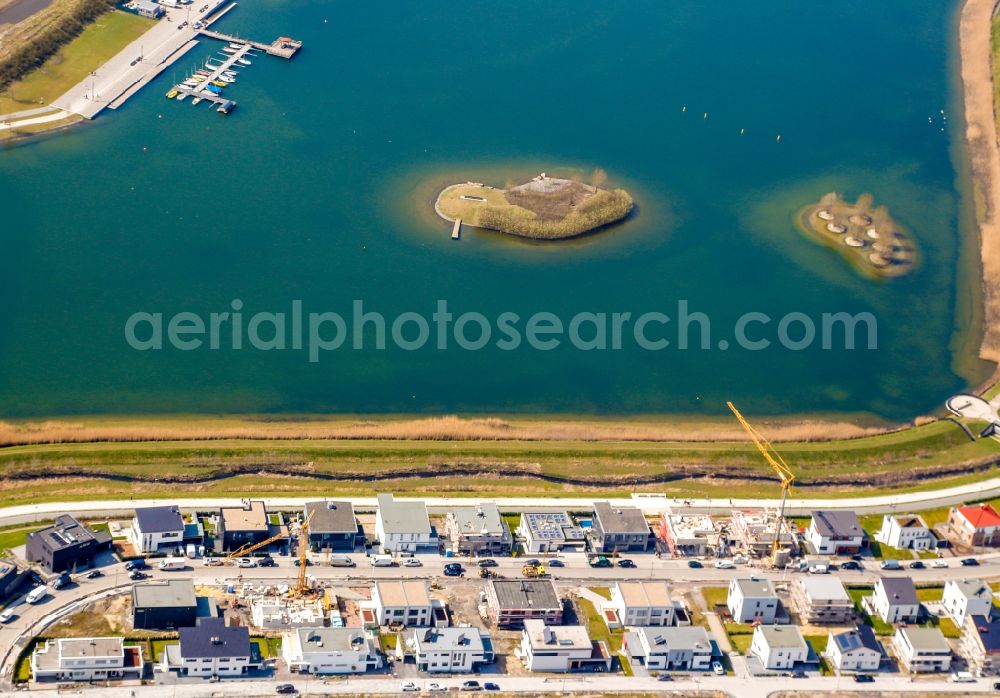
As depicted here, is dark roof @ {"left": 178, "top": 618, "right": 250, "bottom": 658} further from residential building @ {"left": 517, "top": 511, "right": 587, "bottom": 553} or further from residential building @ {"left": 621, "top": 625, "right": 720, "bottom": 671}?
residential building @ {"left": 621, "top": 625, "right": 720, "bottom": 671}

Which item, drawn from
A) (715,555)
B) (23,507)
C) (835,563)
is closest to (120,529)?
(23,507)

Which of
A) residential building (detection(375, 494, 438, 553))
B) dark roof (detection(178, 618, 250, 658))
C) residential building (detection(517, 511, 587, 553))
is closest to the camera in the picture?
dark roof (detection(178, 618, 250, 658))

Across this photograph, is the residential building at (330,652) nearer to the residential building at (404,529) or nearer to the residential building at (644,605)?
the residential building at (404,529)

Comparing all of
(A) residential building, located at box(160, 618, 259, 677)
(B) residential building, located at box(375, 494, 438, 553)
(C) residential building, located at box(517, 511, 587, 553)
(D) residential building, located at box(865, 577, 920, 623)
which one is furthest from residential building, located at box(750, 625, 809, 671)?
(A) residential building, located at box(160, 618, 259, 677)

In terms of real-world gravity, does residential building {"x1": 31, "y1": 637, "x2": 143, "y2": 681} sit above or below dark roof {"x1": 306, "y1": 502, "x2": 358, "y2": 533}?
below

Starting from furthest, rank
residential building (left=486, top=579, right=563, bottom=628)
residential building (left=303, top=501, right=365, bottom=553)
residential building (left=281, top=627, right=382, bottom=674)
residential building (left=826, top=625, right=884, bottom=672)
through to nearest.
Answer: residential building (left=303, top=501, right=365, bottom=553) < residential building (left=486, top=579, right=563, bottom=628) < residential building (left=826, top=625, right=884, bottom=672) < residential building (left=281, top=627, right=382, bottom=674)

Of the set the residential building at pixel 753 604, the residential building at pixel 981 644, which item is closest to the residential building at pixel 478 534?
the residential building at pixel 753 604
